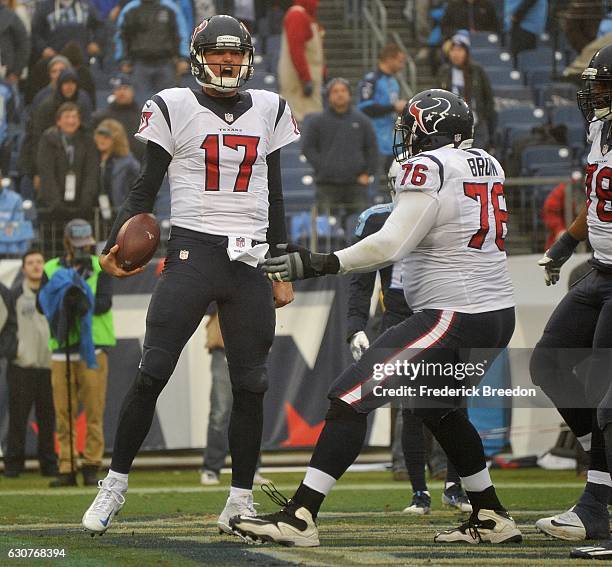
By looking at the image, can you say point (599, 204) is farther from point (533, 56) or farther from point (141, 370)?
point (533, 56)

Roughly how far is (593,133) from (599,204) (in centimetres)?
33

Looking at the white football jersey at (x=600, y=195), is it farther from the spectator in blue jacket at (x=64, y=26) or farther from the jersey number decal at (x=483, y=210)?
the spectator in blue jacket at (x=64, y=26)

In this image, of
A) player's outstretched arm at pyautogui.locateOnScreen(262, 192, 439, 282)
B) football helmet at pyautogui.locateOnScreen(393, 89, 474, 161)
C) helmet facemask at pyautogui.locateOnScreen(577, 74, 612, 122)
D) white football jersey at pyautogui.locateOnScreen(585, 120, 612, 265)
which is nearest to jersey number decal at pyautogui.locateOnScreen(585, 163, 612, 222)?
white football jersey at pyautogui.locateOnScreen(585, 120, 612, 265)

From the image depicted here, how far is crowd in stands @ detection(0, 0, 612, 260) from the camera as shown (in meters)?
12.5

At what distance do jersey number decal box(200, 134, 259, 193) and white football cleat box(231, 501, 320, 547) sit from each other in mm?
1332

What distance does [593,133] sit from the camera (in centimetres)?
562

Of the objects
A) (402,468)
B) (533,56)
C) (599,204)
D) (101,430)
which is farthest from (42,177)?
(599,204)

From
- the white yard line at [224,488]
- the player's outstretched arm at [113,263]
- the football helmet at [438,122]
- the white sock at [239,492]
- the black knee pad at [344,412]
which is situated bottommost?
the white yard line at [224,488]

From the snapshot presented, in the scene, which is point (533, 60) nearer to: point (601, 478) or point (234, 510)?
point (601, 478)

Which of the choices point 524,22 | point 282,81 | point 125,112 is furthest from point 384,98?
point 524,22

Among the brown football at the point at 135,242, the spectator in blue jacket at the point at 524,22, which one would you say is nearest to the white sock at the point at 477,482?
the brown football at the point at 135,242

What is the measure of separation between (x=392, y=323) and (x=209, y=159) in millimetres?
2090

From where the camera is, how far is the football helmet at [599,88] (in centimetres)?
551

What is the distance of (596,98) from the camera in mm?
5543
